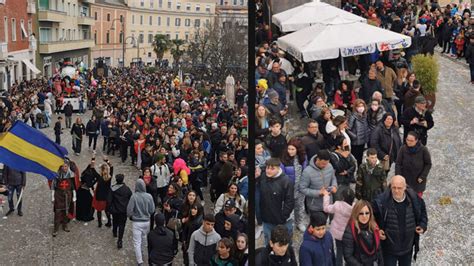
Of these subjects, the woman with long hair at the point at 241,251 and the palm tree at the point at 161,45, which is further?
the palm tree at the point at 161,45

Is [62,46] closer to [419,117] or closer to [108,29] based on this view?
[108,29]

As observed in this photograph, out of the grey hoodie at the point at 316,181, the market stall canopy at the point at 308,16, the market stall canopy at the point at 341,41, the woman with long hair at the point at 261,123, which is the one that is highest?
the market stall canopy at the point at 308,16

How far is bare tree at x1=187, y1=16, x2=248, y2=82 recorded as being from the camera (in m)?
43.8

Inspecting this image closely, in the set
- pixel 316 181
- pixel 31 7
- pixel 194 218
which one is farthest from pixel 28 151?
pixel 31 7

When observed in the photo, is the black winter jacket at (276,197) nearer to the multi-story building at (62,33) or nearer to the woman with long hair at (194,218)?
the woman with long hair at (194,218)

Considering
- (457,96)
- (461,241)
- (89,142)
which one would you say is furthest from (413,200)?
(89,142)

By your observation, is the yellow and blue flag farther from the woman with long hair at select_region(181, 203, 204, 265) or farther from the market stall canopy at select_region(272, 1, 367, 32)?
the market stall canopy at select_region(272, 1, 367, 32)

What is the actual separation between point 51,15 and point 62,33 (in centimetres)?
508

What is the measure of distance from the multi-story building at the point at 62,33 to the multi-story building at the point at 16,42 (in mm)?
2594

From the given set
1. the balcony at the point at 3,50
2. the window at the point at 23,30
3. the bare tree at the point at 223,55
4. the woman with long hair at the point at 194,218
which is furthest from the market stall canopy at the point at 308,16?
the window at the point at 23,30

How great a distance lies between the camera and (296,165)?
347 inches

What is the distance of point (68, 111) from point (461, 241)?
783 inches

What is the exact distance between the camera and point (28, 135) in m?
10.6

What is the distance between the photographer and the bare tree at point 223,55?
43.8 m
